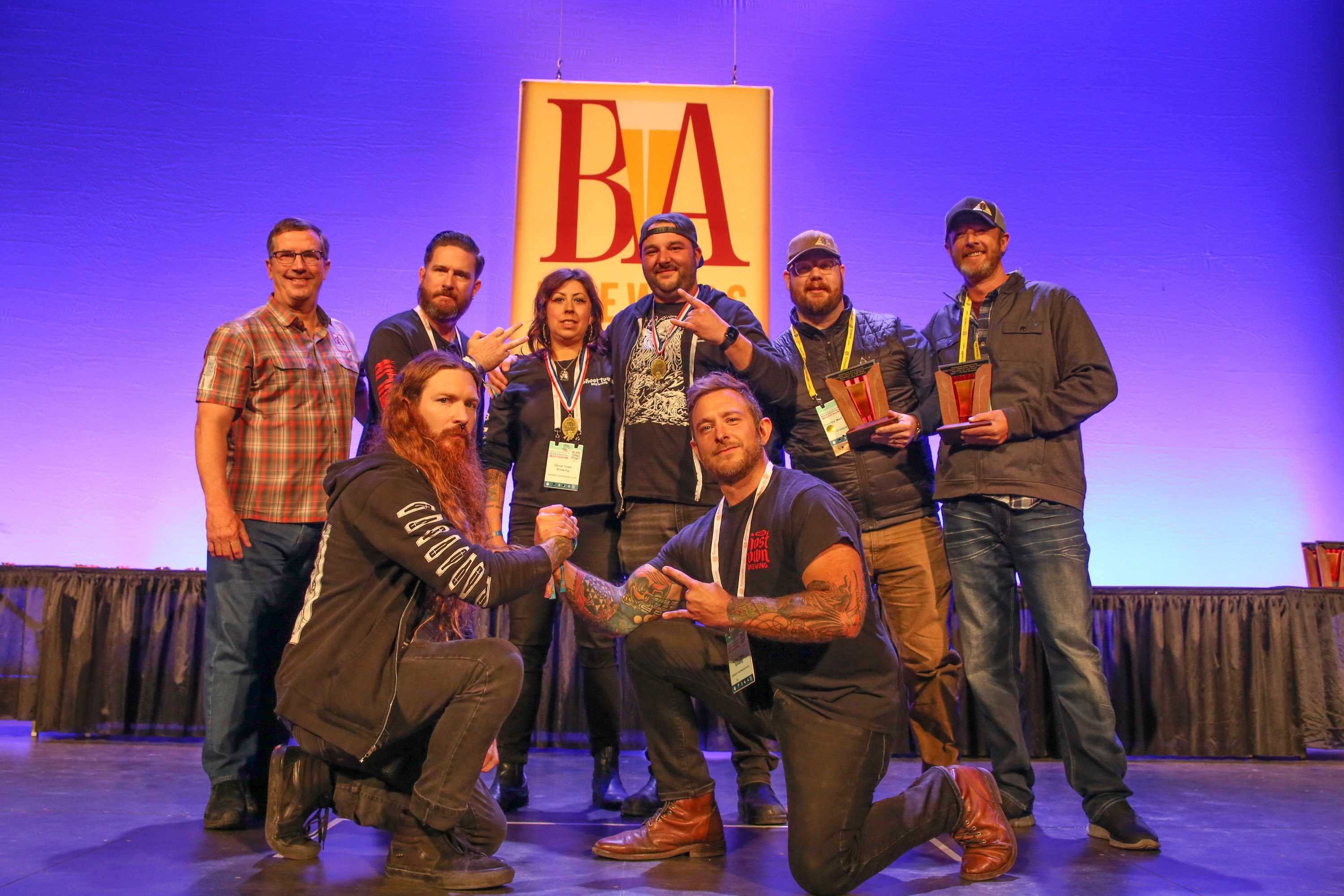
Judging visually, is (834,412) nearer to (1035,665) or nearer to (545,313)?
(545,313)

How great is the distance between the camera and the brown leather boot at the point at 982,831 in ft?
6.70

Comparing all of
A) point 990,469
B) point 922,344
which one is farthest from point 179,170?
point 990,469

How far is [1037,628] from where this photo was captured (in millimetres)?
2553

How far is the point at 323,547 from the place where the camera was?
2121 millimetres

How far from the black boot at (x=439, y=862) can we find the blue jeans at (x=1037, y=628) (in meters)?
1.36

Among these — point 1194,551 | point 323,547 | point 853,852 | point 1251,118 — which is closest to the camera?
point 853,852

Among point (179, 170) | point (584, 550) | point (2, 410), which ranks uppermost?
point (179, 170)

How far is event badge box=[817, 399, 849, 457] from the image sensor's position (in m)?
2.89

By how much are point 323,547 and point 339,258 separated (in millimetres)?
2906

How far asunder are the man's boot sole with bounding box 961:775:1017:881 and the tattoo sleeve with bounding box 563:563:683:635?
85 cm

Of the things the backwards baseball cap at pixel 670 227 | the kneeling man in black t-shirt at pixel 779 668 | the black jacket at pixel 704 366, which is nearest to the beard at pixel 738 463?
the kneeling man in black t-shirt at pixel 779 668

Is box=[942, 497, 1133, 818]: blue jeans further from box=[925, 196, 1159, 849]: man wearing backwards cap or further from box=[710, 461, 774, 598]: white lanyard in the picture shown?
box=[710, 461, 774, 598]: white lanyard

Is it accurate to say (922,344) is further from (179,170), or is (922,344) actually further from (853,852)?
(179,170)

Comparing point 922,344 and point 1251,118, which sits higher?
point 1251,118
